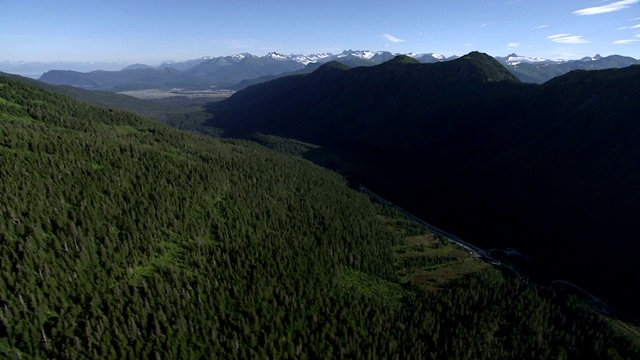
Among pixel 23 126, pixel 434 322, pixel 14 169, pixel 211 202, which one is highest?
pixel 23 126

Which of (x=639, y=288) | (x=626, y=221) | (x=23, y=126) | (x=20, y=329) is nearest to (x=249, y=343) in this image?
(x=20, y=329)

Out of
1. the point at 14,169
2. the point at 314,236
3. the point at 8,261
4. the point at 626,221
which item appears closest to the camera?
the point at 8,261

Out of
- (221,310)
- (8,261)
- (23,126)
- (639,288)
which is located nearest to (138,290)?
(221,310)

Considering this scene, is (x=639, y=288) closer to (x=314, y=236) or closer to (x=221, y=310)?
(x=314, y=236)

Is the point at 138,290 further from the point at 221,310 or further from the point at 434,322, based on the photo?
the point at 434,322

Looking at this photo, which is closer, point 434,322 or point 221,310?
point 221,310

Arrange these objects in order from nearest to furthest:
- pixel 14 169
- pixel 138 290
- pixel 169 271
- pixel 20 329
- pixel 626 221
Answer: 1. pixel 20 329
2. pixel 138 290
3. pixel 169 271
4. pixel 14 169
5. pixel 626 221

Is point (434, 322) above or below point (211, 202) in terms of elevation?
below
